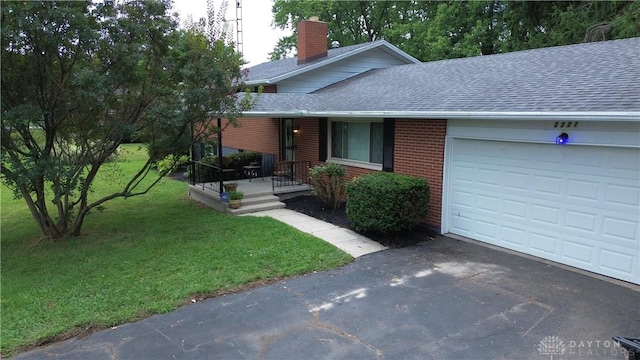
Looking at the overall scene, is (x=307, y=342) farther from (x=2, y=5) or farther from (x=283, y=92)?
(x=283, y=92)

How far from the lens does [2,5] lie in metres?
6.35

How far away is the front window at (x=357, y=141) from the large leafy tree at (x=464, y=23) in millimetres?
9891

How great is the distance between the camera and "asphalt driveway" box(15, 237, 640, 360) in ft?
14.5

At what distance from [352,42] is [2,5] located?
87.5ft

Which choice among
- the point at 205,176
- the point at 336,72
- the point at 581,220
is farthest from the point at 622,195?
the point at 205,176

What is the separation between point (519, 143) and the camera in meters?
7.36

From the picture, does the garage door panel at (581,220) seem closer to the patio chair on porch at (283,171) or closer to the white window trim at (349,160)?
the white window trim at (349,160)

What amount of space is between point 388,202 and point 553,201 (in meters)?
2.79

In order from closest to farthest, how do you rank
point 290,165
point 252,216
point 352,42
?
1. point 252,216
2. point 290,165
3. point 352,42

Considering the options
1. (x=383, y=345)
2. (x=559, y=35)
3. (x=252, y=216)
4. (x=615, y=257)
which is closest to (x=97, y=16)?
(x=252, y=216)

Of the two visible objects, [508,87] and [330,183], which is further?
[330,183]

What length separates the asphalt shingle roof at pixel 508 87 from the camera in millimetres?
6672

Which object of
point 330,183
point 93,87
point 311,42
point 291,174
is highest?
point 311,42

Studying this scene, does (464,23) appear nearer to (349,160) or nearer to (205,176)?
(349,160)
